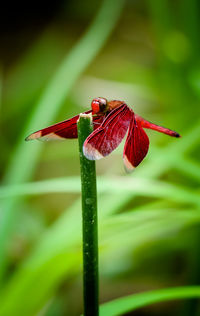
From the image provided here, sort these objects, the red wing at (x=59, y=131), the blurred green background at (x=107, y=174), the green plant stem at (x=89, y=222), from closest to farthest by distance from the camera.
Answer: the green plant stem at (x=89, y=222) → the red wing at (x=59, y=131) → the blurred green background at (x=107, y=174)

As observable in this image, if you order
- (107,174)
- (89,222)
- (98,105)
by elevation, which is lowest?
(89,222)

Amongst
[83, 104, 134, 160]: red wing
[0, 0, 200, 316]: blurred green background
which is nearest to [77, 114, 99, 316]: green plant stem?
[83, 104, 134, 160]: red wing

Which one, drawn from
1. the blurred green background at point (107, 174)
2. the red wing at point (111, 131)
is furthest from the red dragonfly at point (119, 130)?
the blurred green background at point (107, 174)

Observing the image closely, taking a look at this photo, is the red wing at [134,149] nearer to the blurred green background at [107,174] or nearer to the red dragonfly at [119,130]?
the red dragonfly at [119,130]

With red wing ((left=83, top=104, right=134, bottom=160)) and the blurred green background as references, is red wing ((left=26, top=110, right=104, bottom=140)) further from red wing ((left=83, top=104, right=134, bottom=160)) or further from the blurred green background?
the blurred green background

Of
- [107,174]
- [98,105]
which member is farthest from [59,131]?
[107,174]

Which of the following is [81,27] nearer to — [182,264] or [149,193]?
[182,264]

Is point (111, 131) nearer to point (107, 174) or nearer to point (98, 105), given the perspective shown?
point (98, 105)
